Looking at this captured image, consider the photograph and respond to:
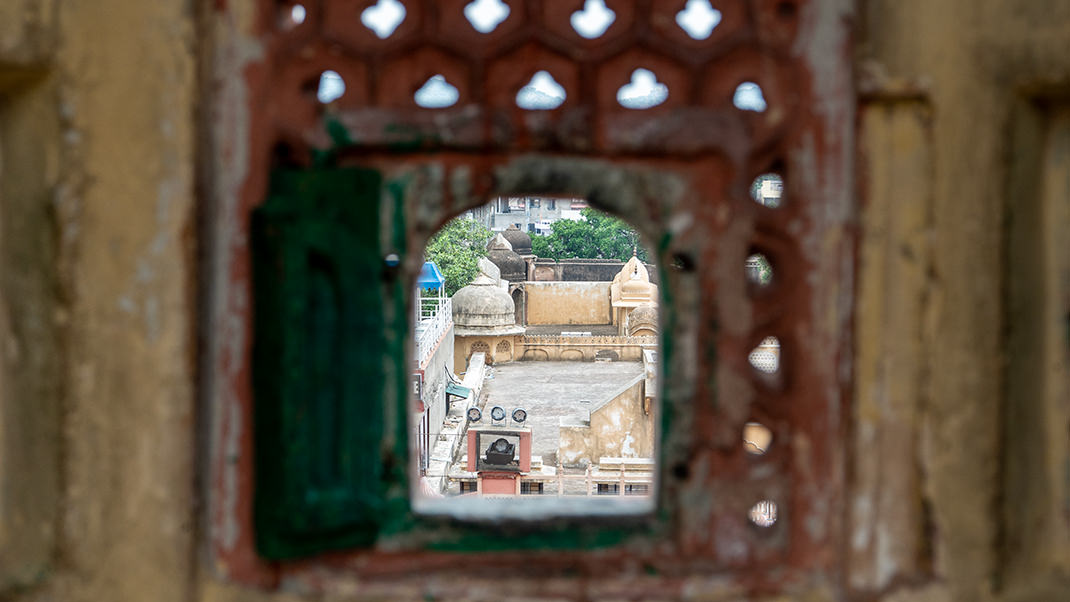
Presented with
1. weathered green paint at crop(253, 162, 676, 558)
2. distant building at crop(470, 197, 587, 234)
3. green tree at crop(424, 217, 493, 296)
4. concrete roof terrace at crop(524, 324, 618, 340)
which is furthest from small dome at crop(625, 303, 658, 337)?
distant building at crop(470, 197, 587, 234)

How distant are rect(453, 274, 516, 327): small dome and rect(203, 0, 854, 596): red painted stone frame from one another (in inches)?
912

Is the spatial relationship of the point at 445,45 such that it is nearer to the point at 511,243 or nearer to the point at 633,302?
the point at 633,302

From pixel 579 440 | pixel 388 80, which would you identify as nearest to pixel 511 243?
pixel 579 440

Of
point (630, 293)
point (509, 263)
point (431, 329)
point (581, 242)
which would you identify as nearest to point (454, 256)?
point (509, 263)

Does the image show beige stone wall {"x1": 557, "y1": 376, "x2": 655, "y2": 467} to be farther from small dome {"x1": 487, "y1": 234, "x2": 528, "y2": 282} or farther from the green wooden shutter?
small dome {"x1": 487, "y1": 234, "x2": 528, "y2": 282}

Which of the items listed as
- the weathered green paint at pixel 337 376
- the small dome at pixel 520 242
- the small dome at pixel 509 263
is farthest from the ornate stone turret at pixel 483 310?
the weathered green paint at pixel 337 376

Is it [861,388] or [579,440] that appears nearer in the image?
[861,388]

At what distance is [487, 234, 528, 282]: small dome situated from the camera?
1282 inches

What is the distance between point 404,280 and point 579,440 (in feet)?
44.7

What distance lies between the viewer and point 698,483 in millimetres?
2131

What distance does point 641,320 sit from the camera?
2756 centimetres

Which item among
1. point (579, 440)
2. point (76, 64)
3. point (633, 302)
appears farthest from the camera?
point (633, 302)

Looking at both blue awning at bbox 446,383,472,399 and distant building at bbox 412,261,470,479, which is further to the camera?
blue awning at bbox 446,383,472,399

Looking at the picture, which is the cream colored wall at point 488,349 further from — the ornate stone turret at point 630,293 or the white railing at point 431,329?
the ornate stone turret at point 630,293
